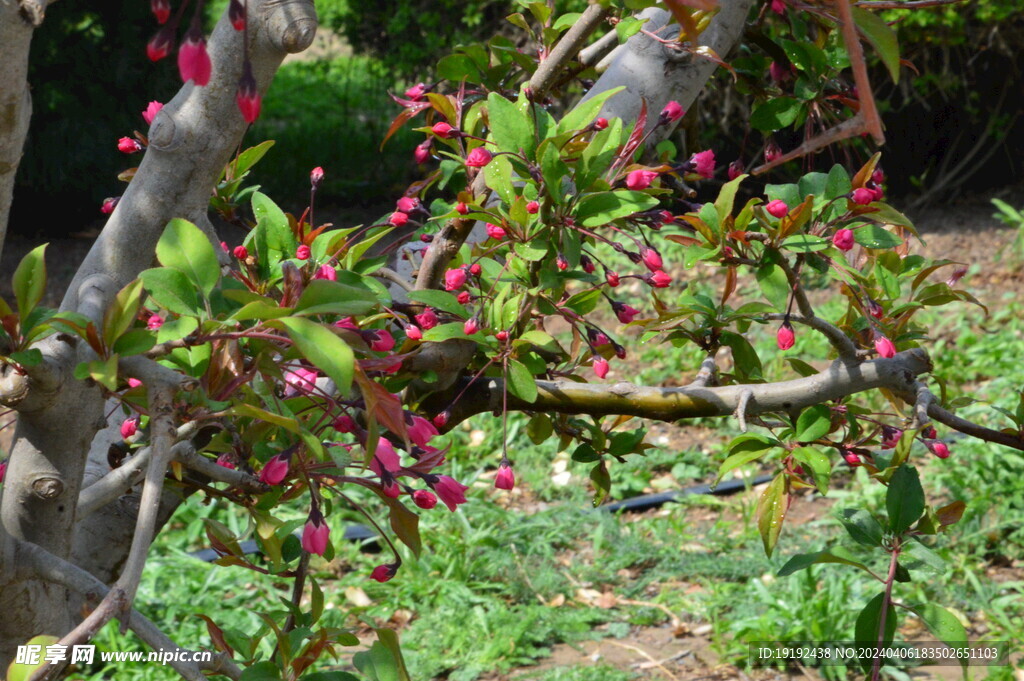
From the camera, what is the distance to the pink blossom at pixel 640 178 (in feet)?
3.27

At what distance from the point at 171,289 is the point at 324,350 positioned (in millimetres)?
230

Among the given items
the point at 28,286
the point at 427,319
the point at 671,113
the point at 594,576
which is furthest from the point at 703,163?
the point at 594,576

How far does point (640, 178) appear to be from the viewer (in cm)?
100

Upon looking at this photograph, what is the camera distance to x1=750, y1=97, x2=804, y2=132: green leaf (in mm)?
1410

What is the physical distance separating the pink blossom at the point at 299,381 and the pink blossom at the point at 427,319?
0.16 metres

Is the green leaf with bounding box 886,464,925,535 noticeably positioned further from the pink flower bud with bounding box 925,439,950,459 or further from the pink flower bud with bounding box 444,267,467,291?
the pink flower bud with bounding box 444,267,467,291

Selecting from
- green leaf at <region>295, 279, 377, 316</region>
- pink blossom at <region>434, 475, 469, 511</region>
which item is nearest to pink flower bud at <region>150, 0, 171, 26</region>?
green leaf at <region>295, 279, 377, 316</region>

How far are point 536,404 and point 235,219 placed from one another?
1.77ft

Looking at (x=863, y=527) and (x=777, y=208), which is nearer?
(x=777, y=208)

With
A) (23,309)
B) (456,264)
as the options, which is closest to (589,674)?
(456,264)

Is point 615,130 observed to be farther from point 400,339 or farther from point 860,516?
point 860,516

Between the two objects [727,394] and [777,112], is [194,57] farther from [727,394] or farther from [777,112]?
[777,112]

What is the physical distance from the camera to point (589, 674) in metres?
2.41

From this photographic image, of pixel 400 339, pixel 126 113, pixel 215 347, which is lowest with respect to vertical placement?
pixel 126 113
